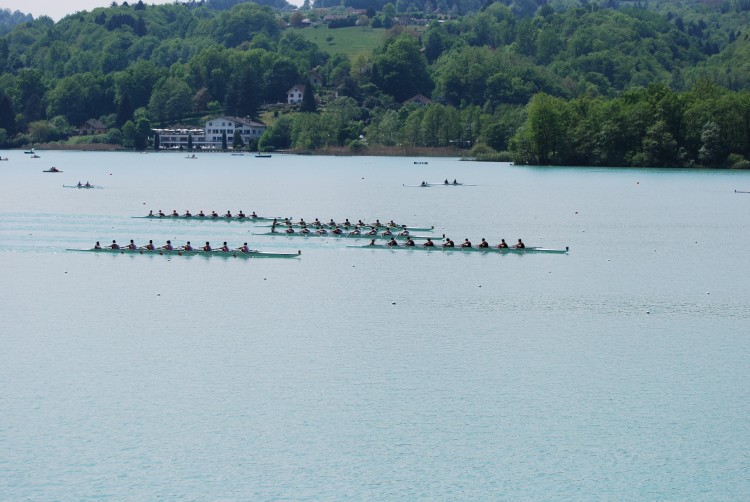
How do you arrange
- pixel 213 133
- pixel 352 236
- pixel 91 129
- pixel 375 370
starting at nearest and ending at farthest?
pixel 375 370
pixel 352 236
pixel 213 133
pixel 91 129

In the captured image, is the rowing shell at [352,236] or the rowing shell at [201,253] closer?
the rowing shell at [201,253]

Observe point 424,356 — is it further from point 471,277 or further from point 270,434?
point 471,277

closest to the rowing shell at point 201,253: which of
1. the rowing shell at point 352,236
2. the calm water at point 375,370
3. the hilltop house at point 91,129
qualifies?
the calm water at point 375,370

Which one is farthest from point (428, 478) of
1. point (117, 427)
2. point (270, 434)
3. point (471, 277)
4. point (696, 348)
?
point (471, 277)

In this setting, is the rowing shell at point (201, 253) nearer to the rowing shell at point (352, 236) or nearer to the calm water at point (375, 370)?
the calm water at point (375, 370)

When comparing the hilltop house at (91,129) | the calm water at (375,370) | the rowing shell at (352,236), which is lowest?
the calm water at (375,370)

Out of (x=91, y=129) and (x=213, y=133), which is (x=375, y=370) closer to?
(x=213, y=133)

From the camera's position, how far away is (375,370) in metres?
27.0

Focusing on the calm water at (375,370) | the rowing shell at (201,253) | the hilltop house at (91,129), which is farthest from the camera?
the hilltop house at (91,129)

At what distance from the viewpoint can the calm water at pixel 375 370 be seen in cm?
2066

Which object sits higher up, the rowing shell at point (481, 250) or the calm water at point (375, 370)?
the rowing shell at point (481, 250)

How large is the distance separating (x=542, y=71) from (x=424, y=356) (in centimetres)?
15394

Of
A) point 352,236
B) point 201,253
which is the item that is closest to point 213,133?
point 352,236

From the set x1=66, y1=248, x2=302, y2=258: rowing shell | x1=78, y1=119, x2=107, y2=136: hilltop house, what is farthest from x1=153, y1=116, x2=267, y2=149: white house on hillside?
x1=66, y1=248, x2=302, y2=258: rowing shell
